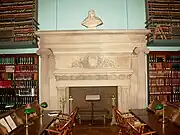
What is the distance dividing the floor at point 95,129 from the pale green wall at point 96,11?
9.24 feet

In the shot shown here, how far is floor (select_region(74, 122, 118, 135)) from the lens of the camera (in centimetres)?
676

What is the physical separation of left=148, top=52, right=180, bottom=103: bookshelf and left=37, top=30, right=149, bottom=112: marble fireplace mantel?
1.07 ft

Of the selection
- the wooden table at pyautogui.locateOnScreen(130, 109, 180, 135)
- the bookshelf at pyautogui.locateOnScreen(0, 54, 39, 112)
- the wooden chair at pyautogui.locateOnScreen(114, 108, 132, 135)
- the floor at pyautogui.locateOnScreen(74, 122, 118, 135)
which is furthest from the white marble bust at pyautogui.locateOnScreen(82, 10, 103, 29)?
the wooden table at pyautogui.locateOnScreen(130, 109, 180, 135)

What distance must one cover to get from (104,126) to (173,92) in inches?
87.5

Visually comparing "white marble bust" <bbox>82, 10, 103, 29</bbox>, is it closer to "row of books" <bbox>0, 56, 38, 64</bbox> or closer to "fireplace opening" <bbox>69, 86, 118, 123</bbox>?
"row of books" <bbox>0, 56, 38, 64</bbox>

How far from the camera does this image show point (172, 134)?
3.58 m

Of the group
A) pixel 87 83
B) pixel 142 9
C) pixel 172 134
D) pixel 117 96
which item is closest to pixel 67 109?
pixel 87 83

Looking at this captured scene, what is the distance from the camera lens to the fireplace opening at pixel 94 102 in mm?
8461

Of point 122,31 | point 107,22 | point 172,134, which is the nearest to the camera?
point 172,134

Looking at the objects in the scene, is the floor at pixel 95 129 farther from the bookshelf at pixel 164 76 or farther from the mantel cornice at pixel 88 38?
the mantel cornice at pixel 88 38

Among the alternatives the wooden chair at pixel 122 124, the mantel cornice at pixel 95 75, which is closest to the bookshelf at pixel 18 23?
the mantel cornice at pixel 95 75

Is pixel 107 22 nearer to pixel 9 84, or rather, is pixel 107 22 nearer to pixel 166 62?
pixel 166 62

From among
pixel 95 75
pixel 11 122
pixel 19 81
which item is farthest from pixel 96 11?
pixel 11 122

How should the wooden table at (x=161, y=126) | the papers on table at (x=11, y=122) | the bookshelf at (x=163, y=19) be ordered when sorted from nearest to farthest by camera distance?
the wooden table at (x=161, y=126), the papers on table at (x=11, y=122), the bookshelf at (x=163, y=19)
